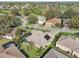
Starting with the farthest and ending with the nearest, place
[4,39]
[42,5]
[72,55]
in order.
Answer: [42,5] → [4,39] → [72,55]

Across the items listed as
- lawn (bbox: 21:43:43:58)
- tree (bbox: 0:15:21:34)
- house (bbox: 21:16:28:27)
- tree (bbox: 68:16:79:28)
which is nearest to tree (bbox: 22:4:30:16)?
house (bbox: 21:16:28:27)

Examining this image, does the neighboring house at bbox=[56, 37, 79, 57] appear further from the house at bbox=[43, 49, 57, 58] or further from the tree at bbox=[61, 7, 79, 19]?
the tree at bbox=[61, 7, 79, 19]

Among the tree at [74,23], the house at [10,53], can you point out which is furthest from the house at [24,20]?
the tree at [74,23]

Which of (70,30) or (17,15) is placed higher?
(17,15)

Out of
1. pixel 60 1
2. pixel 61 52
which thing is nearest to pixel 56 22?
pixel 60 1

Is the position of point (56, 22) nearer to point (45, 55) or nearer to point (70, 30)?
point (70, 30)

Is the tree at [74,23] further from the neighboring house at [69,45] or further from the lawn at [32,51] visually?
the lawn at [32,51]

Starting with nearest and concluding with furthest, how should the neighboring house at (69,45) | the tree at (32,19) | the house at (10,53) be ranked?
the house at (10,53)
the neighboring house at (69,45)
the tree at (32,19)
